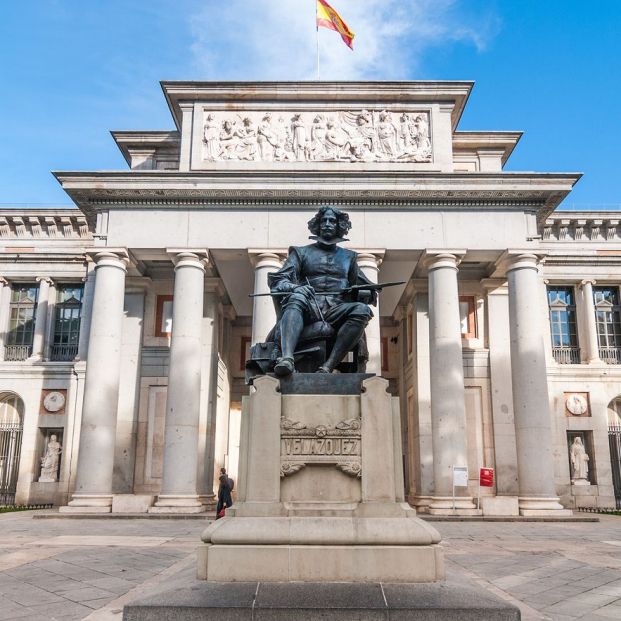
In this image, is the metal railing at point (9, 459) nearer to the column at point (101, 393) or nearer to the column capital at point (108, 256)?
the column at point (101, 393)

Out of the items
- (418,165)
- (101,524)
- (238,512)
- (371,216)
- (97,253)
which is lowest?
(101,524)

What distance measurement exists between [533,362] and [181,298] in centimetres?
1388

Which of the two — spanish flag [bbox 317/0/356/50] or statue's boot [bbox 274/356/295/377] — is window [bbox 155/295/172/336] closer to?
spanish flag [bbox 317/0/356/50]

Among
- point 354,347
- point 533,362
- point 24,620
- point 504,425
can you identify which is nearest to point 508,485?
point 504,425

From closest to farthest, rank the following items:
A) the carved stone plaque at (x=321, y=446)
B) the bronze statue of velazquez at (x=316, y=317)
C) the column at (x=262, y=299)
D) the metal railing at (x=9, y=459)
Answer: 1. the carved stone plaque at (x=321, y=446)
2. the bronze statue of velazquez at (x=316, y=317)
3. the column at (x=262, y=299)
4. the metal railing at (x=9, y=459)

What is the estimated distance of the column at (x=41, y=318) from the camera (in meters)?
33.8

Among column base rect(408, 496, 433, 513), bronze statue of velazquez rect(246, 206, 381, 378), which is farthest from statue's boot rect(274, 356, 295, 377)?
column base rect(408, 496, 433, 513)

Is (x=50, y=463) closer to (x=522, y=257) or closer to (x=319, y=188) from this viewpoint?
(x=319, y=188)

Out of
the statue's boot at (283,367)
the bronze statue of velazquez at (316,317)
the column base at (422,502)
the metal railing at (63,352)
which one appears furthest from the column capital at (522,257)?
the metal railing at (63,352)

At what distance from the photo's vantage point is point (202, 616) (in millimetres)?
5641

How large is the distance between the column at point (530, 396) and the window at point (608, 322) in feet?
34.7

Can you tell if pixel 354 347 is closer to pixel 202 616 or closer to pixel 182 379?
pixel 202 616

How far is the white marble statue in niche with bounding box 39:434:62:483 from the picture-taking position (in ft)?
103

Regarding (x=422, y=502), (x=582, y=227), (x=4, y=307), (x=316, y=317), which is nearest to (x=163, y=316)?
(x=4, y=307)
